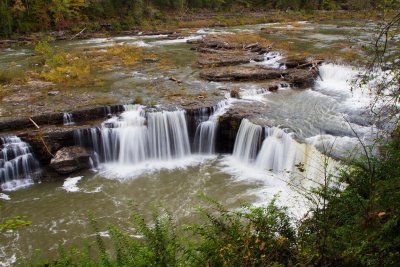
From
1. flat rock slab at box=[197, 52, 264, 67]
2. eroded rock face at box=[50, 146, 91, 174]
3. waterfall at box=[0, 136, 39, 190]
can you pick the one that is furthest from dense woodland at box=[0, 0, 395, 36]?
waterfall at box=[0, 136, 39, 190]

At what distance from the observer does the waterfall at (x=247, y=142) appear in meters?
14.2

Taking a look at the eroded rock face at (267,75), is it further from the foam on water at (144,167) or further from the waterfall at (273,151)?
the foam on water at (144,167)

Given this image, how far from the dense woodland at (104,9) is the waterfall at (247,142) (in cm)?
1992

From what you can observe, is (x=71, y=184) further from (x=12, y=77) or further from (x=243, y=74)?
(x=243, y=74)

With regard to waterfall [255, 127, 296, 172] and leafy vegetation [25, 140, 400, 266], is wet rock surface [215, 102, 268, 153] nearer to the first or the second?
waterfall [255, 127, 296, 172]

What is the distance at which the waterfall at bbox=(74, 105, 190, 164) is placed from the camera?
578 inches

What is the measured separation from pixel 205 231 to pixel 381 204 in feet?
9.14

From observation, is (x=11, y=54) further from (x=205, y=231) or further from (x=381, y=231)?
(x=381, y=231)

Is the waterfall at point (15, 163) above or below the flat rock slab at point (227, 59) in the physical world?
below

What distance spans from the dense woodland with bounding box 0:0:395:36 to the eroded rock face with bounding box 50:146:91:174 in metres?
24.8

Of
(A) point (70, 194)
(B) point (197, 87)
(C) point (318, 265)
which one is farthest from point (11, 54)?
(C) point (318, 265)

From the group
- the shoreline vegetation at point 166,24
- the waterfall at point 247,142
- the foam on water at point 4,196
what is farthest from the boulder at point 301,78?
the shoreline vegetation at point 166,24

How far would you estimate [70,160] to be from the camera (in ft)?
44.4

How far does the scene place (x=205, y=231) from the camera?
6023 mm
